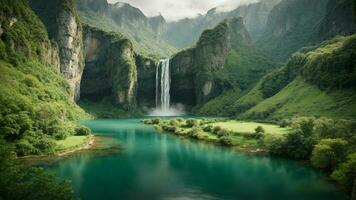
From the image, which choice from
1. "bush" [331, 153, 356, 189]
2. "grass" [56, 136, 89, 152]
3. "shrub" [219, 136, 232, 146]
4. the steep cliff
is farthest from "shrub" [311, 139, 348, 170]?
the steep cliff

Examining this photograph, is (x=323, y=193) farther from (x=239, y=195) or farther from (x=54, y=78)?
(x=54, y=78)

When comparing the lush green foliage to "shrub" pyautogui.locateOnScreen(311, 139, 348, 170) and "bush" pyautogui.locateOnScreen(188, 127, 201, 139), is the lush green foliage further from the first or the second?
"bush" pyautogui.locateOnScreen(188, 127, 201, 139)

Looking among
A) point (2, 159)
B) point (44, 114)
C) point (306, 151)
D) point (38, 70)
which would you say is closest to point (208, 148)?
point (306, 151)

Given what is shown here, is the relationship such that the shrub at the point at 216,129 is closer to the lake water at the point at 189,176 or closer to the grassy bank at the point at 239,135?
the grassy bank at the point at 239,135

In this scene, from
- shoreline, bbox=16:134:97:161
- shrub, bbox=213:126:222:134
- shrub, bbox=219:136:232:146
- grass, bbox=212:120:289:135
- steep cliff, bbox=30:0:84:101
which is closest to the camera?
shoreline, bbox=16:134:97:161

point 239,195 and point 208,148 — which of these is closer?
point 239,195

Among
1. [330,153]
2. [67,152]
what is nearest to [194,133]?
[67,152]
